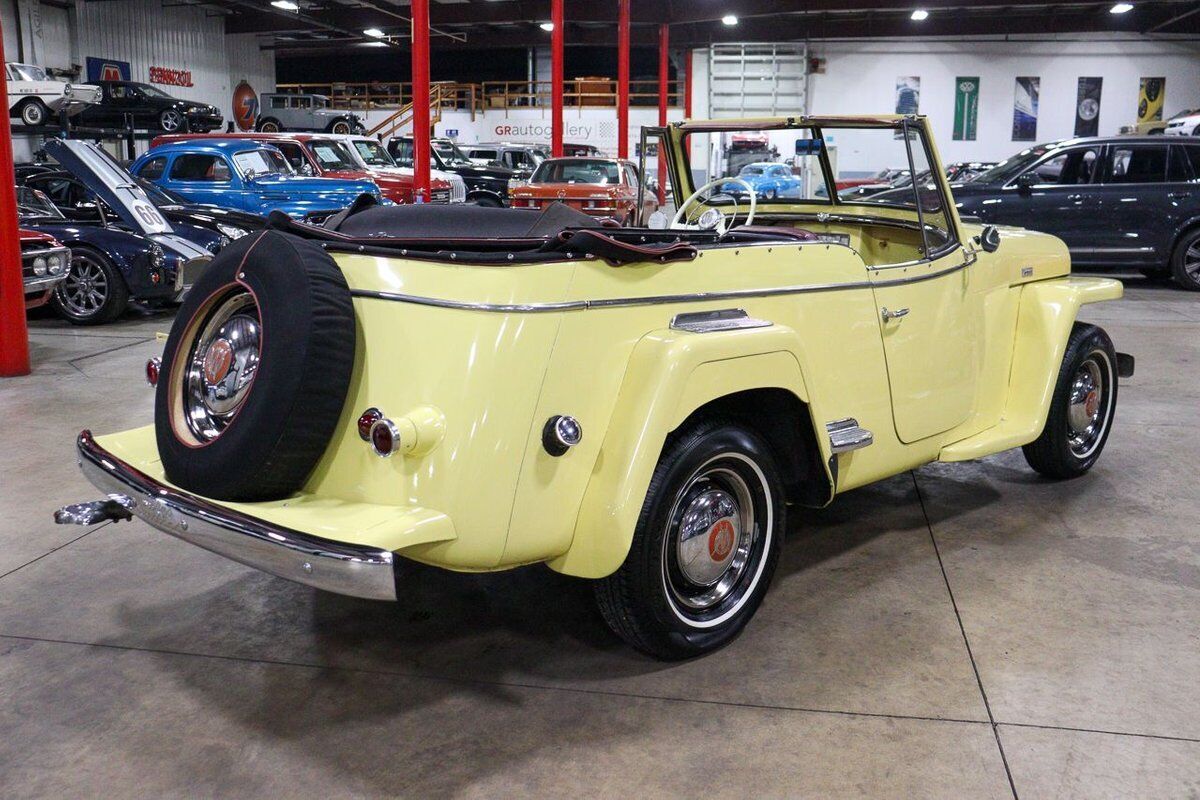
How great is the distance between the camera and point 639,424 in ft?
8.95

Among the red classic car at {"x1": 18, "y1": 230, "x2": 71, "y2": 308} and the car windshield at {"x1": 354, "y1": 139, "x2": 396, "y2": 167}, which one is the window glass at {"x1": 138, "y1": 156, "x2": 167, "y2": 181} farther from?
the red classic car at {"x1": 18, "y1": 230, "x2": 71, "y2": 308}

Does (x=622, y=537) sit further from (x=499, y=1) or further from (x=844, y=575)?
(x=499, y=1)

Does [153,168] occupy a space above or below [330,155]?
below

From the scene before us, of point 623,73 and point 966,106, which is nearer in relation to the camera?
point 623,73

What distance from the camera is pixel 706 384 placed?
2.87 meters

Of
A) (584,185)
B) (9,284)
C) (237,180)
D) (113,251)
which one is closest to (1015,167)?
(584,185)

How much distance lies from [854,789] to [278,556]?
1453mm

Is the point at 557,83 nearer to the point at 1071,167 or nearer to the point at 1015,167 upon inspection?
the point at 1015,167

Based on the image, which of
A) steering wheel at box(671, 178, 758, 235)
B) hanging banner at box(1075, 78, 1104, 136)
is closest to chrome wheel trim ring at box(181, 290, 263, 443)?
steering wheel at box(671, 178, 758, 235)

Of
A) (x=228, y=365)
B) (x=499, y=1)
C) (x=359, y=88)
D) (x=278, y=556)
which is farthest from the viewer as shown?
(x=359, y=88)

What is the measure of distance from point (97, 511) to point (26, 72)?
1938cm

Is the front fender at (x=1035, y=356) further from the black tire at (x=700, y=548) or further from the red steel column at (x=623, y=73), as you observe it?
the red steel column at (x=623, y=73)

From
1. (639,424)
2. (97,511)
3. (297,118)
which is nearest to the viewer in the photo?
(639,424)

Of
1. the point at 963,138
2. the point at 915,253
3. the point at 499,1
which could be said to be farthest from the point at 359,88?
the point at 915,253
